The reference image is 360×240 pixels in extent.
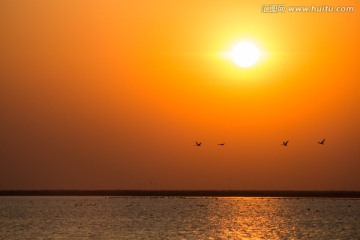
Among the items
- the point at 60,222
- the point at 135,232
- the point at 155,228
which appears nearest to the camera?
the point at 135,232

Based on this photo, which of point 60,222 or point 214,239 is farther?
point 60,222

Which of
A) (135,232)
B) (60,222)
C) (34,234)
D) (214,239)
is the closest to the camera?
(214,239)

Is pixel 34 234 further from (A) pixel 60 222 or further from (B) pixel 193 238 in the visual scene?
(A) pixel 60 222

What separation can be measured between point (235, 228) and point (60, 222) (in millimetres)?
20937

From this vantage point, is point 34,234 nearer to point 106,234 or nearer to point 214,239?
point 106,234

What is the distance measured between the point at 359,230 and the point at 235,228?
1113 cm

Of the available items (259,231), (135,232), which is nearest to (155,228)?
(135,232)

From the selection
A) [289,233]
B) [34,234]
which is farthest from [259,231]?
[34,234]

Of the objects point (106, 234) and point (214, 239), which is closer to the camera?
point (214, 239)

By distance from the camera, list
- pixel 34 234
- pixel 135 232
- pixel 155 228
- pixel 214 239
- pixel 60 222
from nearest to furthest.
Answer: pixel 214 239 → pixel 34 234 → pixel 135 232 → pixel 155 228 → pixel 60 222

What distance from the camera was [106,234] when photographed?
61906 mm

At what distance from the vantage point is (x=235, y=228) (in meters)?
69.6

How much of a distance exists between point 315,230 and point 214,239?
14.3 m

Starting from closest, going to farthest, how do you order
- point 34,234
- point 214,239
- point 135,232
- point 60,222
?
point 214,239 → point 34,234 → point 135,232 → point 60,222
